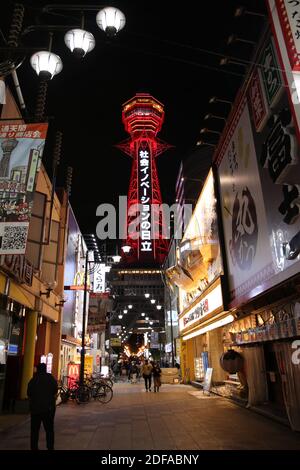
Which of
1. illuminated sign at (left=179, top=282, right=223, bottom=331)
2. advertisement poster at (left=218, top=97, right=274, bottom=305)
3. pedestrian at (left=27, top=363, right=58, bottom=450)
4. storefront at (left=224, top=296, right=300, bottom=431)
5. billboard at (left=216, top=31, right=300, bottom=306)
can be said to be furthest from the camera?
illuminated sign at (left=179, top=282, right=223, bottom=331)

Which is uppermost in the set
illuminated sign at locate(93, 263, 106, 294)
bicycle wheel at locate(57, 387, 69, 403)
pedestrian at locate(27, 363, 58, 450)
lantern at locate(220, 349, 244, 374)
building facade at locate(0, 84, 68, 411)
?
illuminated sign at locate(93, 263, 106, 294)

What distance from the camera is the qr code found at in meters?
8.84

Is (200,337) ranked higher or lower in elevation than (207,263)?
lower

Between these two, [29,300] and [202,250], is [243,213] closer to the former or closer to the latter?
[202,250]

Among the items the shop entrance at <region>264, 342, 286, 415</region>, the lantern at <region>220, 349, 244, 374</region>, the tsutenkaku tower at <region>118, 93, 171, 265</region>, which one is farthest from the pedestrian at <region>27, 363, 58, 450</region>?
the tsutenkaku tower at <region>118, 93, 171, 265</region>

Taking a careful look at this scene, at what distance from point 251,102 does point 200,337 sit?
Result: 1866cm

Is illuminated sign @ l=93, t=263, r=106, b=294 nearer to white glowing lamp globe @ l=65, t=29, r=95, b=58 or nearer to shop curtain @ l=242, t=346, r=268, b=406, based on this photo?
shop curtain @ l=242, t=346, r=268, b=406

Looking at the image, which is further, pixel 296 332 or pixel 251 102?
pixel 251 102

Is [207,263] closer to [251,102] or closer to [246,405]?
[246,405]

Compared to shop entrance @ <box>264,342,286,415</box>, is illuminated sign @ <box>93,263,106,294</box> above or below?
above

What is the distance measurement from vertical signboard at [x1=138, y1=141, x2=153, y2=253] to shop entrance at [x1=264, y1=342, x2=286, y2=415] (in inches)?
2126

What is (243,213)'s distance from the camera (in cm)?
1203
